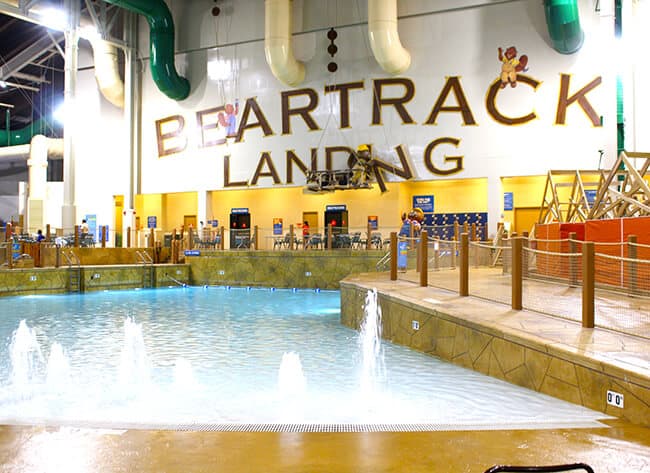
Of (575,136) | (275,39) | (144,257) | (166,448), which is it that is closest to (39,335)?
(166,448)

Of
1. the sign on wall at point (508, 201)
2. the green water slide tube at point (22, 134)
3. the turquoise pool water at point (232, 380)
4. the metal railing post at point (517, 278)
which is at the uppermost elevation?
the green water slide tube at point (22, 134)

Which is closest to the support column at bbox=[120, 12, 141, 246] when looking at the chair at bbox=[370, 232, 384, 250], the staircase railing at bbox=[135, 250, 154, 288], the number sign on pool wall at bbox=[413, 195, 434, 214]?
the staircase railing at bbox=[135, 250, 154, 288]

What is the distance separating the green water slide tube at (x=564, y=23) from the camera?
1950cm

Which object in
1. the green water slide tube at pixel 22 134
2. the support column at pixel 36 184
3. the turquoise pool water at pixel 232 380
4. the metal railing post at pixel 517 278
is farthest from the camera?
the green water slide tube at pixel 22 134

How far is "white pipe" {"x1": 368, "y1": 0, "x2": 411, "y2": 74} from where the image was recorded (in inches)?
818

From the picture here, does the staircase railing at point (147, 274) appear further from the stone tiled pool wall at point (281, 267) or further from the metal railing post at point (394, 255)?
the metal railing post at point (394, 255)

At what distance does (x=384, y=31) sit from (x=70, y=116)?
13.8 meters

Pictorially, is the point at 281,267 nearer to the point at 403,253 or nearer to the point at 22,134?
the point at 403,253

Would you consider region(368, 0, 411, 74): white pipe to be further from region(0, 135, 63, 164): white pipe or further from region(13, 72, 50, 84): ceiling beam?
region(13, 72, 50, 84): ceiling beam

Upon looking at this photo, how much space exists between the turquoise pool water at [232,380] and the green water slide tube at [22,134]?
25611 mm

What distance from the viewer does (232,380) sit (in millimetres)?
6426

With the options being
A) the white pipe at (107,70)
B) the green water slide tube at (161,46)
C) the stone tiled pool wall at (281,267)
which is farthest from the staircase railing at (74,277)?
the white pipe at (107,70)

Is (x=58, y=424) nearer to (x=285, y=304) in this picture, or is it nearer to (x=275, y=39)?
(x=285, y=304)

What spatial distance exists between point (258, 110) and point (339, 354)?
61.7ft
